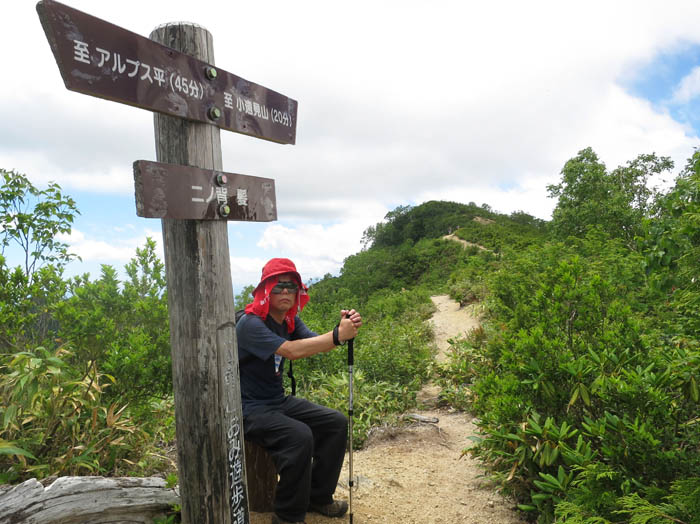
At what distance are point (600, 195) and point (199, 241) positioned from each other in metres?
20.5

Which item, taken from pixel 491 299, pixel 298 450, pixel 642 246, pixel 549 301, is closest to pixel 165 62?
pixel 298 450

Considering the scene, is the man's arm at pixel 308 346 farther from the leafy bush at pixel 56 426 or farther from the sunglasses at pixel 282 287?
the leafy bush at pixel 56 426

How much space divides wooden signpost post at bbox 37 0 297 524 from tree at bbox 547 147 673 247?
18242mm

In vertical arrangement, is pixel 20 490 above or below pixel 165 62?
below

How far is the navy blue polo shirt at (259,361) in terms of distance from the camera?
3176 millimetres

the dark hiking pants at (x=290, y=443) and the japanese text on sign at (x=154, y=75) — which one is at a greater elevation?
the japanese text on sign at (x=154, y=75)

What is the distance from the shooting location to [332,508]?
3.51m

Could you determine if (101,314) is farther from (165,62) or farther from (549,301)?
(549,301)

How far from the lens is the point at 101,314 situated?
4.34 m

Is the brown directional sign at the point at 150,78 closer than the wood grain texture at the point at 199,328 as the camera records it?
Yes

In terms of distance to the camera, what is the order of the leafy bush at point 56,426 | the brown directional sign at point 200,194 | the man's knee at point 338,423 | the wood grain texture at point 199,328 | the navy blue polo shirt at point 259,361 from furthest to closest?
the man's knee at point 338,423
the navy blue polo shirt at point 259,361
the leafy bush at point 56,426
the wood grain texture at point 199,328
the brown directional sign at point 200,194

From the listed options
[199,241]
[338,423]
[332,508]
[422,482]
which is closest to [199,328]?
[199,241]

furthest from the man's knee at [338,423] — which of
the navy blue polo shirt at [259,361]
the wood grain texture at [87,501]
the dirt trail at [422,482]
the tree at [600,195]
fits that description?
the tree at [600,195]

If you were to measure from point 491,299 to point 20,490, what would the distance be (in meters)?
8.15
